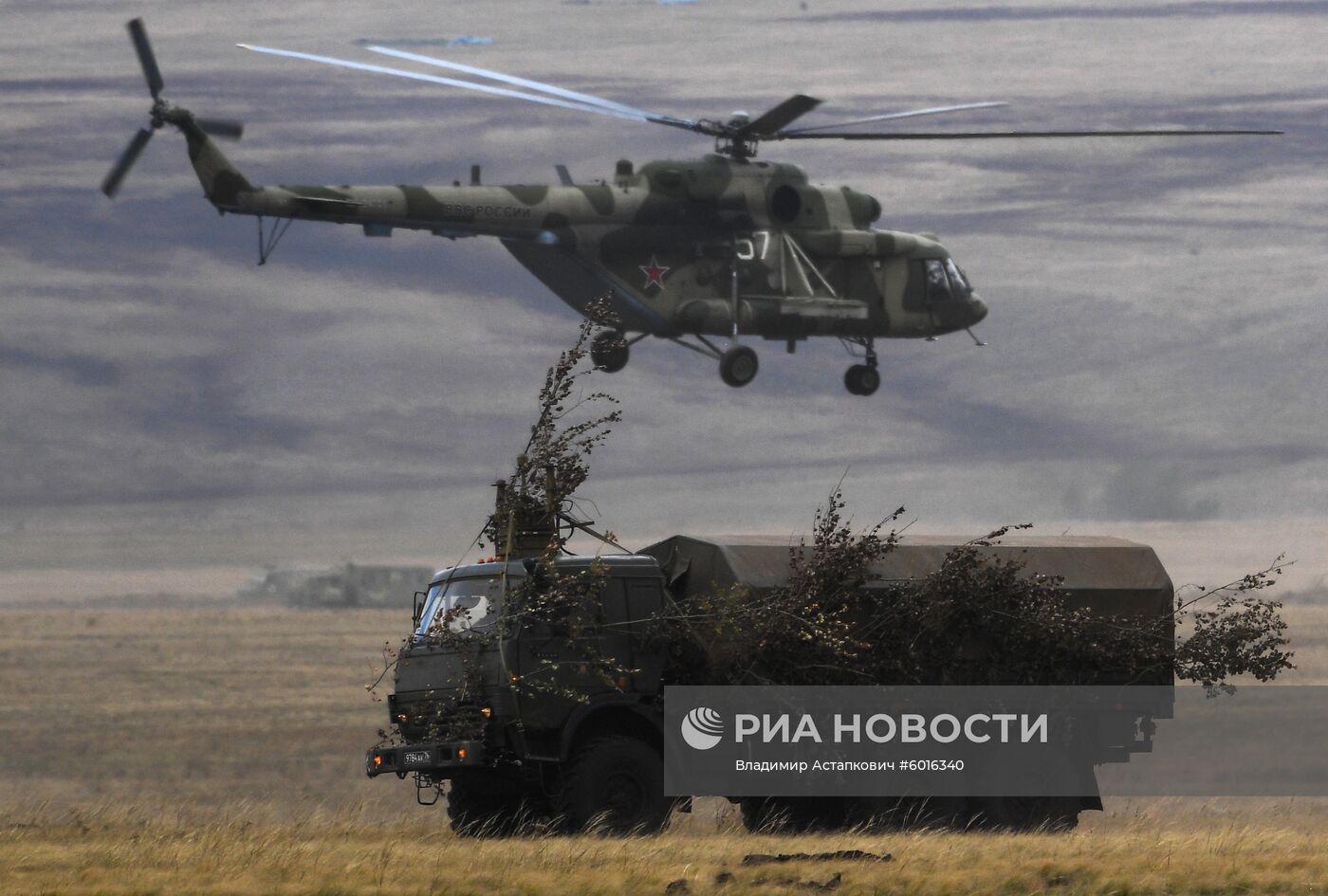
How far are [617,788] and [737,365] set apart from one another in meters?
23.1

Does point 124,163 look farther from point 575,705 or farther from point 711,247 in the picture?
point 575,705

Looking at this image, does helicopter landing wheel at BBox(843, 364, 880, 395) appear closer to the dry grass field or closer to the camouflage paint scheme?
the camouflage paint scheme

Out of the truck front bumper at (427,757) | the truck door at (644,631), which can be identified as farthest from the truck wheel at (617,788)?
the truck front bumper at (427,757)

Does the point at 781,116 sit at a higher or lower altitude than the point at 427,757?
higher

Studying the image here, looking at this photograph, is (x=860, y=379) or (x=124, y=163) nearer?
(x=124, y=163)

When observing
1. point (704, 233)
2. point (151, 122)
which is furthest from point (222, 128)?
point (704, 233)

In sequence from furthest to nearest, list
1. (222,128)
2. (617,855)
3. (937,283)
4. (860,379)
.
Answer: (937,283) < (860,379) < (222,128) < (617,855)

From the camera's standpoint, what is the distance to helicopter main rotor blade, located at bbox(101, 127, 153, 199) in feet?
112

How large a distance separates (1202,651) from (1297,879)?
219 inches

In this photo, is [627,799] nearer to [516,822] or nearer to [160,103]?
[516,822]

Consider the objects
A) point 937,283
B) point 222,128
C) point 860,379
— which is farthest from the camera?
point 937,283

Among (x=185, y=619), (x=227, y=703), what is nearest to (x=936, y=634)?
(x=227, y=703)

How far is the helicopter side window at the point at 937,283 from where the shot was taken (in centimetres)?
4612

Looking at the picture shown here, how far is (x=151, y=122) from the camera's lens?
115 feet
